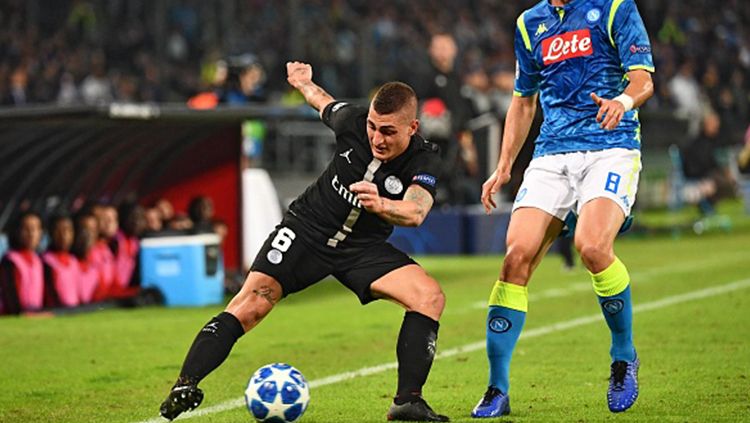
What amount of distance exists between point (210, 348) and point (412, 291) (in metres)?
0.97

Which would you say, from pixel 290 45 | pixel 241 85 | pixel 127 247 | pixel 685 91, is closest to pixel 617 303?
pixel 127 247

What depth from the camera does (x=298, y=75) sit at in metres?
7.42

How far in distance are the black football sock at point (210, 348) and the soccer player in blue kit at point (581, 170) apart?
121cm

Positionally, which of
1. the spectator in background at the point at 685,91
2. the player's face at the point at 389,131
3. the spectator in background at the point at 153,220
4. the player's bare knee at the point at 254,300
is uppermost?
the player's face at the point at 389,131

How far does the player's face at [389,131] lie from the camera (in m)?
6.70

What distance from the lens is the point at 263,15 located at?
31.7 meters

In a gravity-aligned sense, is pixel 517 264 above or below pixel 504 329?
above

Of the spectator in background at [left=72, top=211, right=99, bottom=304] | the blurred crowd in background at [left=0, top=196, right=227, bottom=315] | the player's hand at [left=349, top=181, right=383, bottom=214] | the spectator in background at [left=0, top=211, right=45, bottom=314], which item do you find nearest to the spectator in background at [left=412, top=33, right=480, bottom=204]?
the blurred crowd in background at [left=0, top=196, right=227, bottom=315]

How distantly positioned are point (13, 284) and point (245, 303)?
5.89m

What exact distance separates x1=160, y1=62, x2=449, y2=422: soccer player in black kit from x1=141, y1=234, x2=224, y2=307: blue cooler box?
6.08 m

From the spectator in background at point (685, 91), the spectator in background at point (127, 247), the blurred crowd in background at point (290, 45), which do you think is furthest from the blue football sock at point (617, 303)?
the spectator in background at point (685, 91)

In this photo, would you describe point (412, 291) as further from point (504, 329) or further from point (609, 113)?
point (609, 113)

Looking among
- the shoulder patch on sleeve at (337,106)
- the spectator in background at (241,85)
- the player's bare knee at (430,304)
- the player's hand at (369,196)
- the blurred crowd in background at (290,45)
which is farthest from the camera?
the blurred crowd in background at (290,45)

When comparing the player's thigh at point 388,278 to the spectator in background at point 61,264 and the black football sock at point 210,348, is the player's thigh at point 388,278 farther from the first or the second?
the spectator in background at point 61,264
